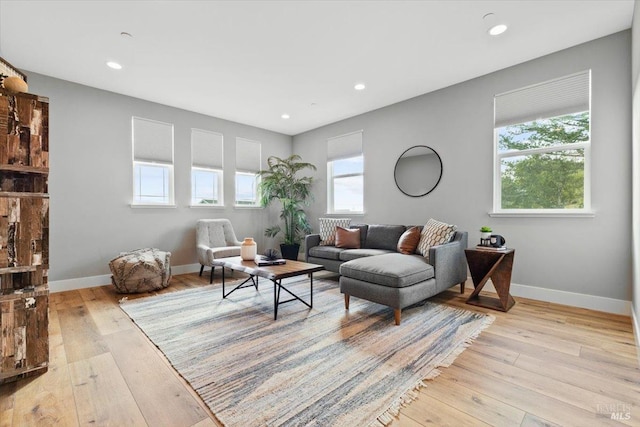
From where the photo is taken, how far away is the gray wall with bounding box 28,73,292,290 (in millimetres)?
3691

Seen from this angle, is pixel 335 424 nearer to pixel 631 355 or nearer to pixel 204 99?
pixel 631 355

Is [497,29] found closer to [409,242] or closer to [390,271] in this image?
[409,242]

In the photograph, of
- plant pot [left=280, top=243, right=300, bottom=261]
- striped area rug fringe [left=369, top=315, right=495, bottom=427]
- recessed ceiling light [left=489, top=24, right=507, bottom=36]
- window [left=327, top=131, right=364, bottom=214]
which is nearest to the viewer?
striped area rug fringe [left=369, top=315, right=495, bottom=427]

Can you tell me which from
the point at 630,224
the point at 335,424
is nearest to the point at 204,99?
the point at 335,424

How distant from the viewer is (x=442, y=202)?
4020mm

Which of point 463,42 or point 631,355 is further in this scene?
point 463,42

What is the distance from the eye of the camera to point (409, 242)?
369cm

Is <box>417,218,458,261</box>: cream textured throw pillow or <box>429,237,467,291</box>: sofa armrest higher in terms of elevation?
<box>417,218,458,261</box>: cream textured throw pillow

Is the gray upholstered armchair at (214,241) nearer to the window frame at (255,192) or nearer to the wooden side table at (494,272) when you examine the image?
the window frame at (255,192)

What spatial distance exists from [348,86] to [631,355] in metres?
3.80

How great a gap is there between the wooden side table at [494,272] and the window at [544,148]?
2.69 ft

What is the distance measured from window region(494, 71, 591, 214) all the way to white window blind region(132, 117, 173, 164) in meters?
4.73

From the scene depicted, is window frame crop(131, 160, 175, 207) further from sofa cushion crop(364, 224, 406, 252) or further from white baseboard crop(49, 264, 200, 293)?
sofa cushion crop(364, 224, 406, 252)

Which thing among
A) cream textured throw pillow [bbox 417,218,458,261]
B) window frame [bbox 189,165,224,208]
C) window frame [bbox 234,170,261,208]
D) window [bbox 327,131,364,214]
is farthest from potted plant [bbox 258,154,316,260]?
cream textured throw pillow [bbox 417,218,458,261]
